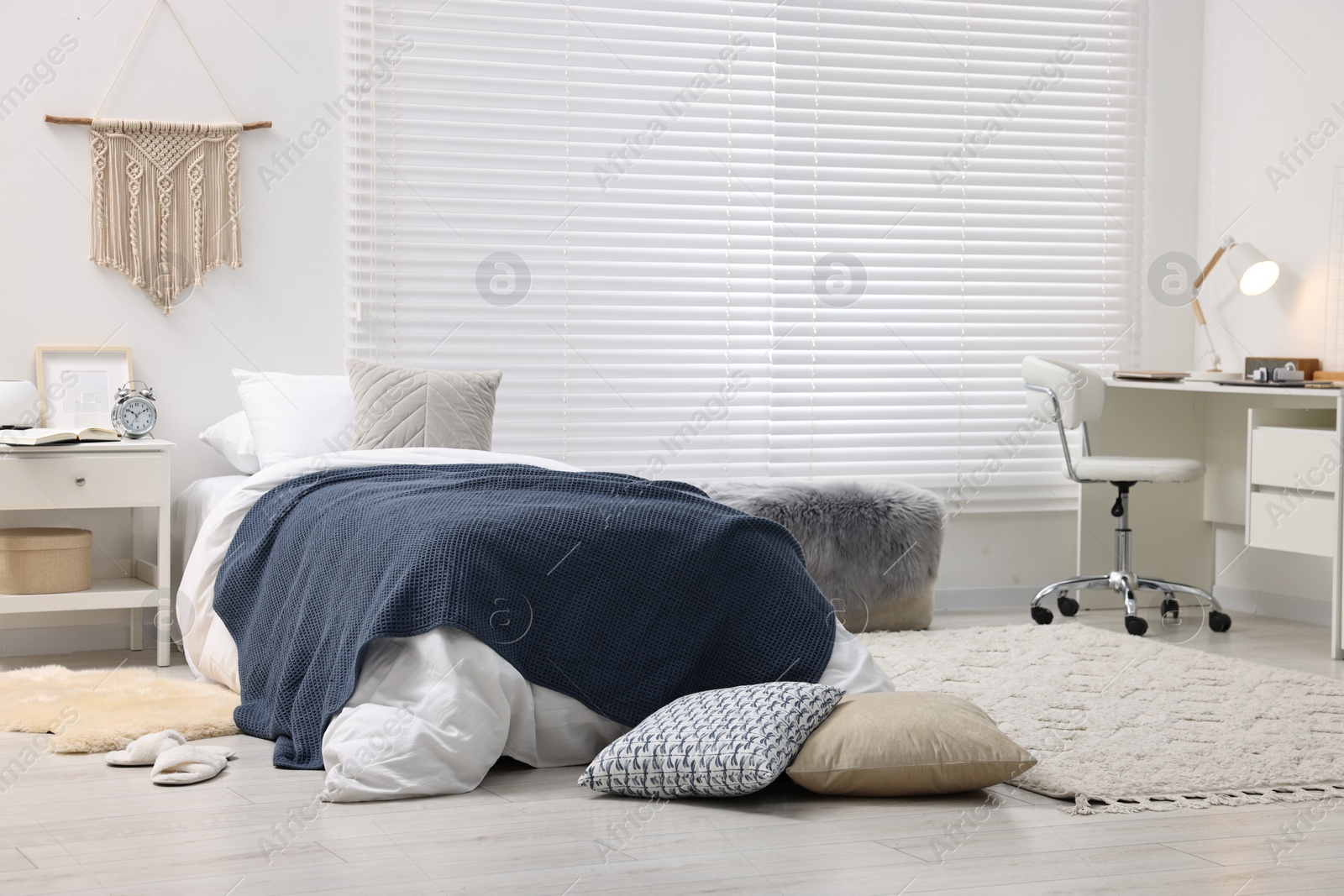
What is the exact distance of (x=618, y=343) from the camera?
4.67m

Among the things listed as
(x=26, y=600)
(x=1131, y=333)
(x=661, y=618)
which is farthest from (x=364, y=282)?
(x=1131, y=333)

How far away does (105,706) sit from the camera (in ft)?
9.98

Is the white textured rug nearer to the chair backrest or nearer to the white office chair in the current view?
the white office chair

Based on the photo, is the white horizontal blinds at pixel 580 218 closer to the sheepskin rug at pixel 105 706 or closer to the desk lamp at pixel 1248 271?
the sheepskin rug at pixel 105 706

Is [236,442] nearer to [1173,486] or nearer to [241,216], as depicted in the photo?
[241,216]

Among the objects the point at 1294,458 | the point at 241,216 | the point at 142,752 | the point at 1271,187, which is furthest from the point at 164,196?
the point at 1271,187

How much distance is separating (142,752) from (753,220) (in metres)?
2.92

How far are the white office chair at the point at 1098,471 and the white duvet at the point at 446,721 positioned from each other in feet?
6.59

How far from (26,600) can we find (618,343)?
204 centimetres

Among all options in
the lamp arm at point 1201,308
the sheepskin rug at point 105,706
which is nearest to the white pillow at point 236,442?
the sheepskin rug at point 105,706

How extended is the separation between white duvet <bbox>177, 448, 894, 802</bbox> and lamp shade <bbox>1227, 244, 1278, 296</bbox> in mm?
2695

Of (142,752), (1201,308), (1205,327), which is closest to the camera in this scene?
(142,752)

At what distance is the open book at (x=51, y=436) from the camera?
3602 mm

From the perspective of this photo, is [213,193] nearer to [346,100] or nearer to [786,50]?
[346,100]
